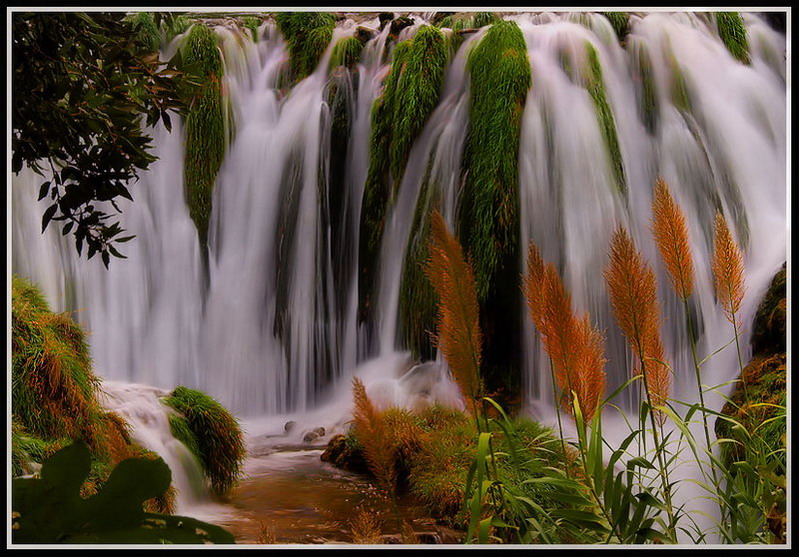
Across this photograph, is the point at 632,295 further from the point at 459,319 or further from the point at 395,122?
the point at 395,122

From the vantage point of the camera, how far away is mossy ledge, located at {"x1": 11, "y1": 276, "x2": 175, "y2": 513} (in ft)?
5.78

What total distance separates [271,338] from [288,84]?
0.68 m

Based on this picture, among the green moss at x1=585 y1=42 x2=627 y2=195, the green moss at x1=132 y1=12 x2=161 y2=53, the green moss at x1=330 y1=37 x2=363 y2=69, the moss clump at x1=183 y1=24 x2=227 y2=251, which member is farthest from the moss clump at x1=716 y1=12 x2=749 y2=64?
the green moss at x1=132 y1=12 x2=161 y2=53

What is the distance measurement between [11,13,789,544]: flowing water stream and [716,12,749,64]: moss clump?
2 cm

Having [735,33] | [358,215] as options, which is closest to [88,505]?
[358,215]

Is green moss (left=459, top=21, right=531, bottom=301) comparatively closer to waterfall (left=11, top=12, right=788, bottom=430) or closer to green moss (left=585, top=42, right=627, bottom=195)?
waterfall (left=11, top=12, right=788, bottom=430)

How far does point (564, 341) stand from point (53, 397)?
4.13 ft

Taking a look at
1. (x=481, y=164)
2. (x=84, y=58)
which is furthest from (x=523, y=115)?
(x=84, y=58)

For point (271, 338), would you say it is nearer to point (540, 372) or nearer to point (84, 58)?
point (540, 372)

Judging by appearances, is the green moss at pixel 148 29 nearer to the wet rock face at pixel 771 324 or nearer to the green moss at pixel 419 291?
the green moss at pixel 419 291

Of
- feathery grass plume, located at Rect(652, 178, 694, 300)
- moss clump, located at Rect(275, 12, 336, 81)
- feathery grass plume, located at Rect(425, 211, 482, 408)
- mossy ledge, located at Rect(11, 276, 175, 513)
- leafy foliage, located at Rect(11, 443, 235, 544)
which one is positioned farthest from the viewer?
moss clump, located at Rect(275, 12, 336, 81)

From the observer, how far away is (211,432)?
1.83 metres

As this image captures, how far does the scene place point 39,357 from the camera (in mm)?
1789

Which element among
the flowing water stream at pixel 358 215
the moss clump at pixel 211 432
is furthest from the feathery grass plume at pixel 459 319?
the moss clump at pixel 211 432
